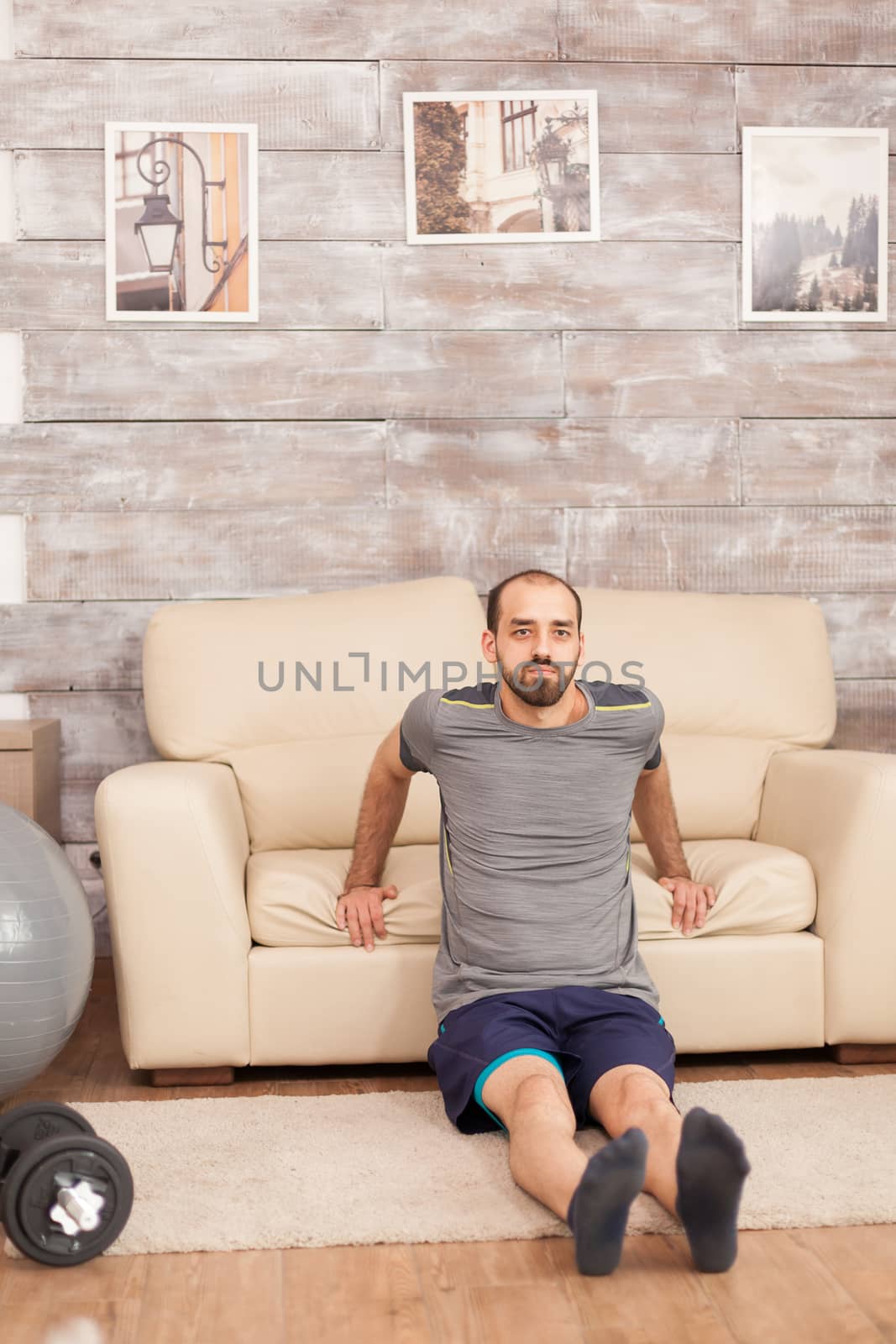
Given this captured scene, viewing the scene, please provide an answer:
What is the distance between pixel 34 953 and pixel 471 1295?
0.81 metres

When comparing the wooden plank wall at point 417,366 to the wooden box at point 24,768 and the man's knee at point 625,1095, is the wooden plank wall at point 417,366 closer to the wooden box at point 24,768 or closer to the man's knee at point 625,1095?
the wooden box at point 24,768

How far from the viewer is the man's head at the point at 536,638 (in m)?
2.00

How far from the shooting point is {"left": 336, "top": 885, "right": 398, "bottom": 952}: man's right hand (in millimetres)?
2266

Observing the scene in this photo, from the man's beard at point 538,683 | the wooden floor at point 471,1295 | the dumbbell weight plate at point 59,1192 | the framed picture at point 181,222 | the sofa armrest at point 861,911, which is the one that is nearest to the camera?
the wooden floor at point 471,1295

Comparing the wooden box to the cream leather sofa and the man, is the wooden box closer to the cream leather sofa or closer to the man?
the cream leather sofa

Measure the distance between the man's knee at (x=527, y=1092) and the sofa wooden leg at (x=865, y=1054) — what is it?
79cm

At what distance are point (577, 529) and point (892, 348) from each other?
94 cm

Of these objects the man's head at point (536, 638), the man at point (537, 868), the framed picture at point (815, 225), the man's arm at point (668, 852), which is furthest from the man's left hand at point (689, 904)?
the framed picture at point (815, 225)

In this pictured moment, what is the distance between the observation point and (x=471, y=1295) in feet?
4.90

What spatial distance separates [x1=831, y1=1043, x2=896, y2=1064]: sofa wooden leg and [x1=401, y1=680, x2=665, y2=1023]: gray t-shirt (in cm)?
57

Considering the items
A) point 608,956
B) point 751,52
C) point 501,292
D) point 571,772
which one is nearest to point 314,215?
point 501,292

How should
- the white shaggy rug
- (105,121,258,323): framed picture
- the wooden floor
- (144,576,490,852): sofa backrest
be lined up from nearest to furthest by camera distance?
the wooden floor < the white shaggy rug < (144,576,490,852): sofa backrest < (105,121,258,323): framed picture

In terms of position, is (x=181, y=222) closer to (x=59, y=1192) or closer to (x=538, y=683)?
(x=538, y=683)

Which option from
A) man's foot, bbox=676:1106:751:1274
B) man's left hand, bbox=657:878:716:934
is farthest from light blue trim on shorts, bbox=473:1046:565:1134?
man's left hand, bbox=657:878:716:934
